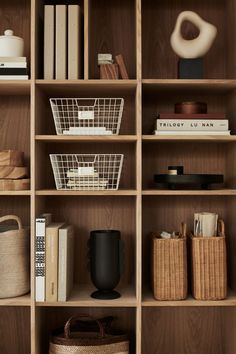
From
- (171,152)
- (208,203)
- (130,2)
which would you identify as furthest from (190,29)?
(208,203)

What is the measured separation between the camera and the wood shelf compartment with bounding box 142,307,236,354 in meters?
2.64

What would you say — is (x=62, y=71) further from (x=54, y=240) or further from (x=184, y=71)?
(x=54, y=240)

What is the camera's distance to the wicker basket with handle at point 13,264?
2.29 m

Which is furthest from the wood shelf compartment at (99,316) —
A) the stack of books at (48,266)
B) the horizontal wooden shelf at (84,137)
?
the horizontal wooden shelf at (84,137)

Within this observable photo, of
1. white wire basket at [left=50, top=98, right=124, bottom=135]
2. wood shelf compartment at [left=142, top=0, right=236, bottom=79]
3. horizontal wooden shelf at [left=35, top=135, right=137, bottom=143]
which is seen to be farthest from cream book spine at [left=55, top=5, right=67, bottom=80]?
wood shelf compartment at [left=142, top=0, right=236, bottom=79]

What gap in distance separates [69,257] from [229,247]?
0.82 metres

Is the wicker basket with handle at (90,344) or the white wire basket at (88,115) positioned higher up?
the white wire basket at (88,115)

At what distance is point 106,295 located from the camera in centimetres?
233

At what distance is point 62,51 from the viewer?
2.34 metres

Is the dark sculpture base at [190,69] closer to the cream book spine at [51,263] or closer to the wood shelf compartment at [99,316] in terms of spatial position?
the cream book spine at [51,263]

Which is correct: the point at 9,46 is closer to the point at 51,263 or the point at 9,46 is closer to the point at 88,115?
the point at 88,115

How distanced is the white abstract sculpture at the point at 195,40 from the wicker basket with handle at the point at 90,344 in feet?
4.43

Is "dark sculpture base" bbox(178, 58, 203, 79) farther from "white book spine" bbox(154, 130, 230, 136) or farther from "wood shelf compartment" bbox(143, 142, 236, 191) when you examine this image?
"wood shelf compartment" bbox(143, 142, 236, 191)

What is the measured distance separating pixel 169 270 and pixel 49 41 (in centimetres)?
120
